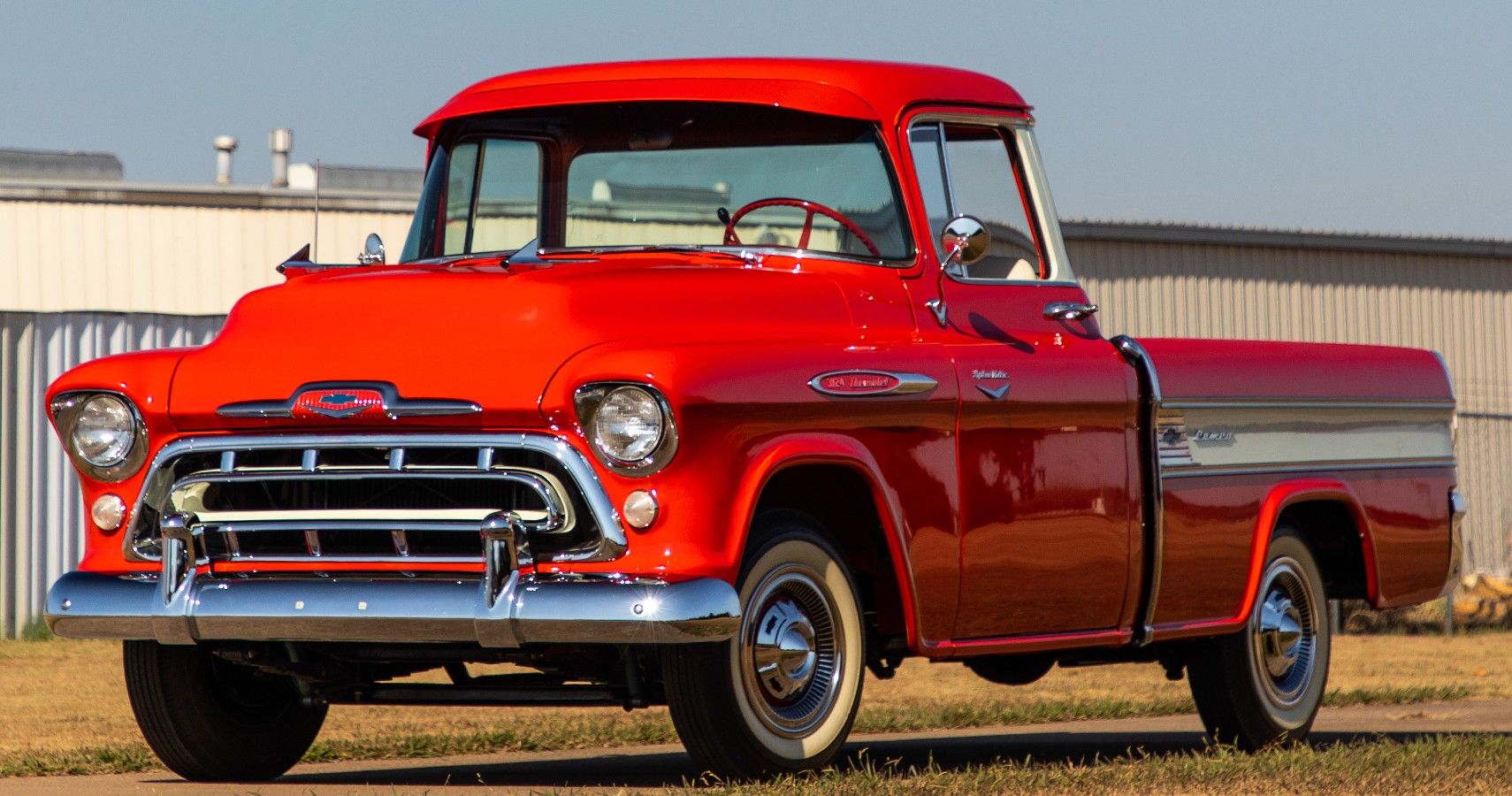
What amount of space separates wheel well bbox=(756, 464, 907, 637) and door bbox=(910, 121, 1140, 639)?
246mm

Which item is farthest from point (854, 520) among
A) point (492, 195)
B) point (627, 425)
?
point (492, 195)

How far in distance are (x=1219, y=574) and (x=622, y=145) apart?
2.56 metres

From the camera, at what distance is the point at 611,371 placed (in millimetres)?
6059

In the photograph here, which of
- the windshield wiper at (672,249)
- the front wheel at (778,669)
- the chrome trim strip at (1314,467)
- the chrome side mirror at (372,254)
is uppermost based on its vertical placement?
the windshield wiper at (672,249)

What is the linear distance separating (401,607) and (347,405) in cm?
57

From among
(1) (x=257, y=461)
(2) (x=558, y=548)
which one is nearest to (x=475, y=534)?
(2) (x=558, y=548)

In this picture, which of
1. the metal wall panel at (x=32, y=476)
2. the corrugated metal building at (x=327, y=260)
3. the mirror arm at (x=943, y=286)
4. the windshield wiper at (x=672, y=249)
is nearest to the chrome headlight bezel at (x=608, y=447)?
the windshield wiper at (x=672, y=249)

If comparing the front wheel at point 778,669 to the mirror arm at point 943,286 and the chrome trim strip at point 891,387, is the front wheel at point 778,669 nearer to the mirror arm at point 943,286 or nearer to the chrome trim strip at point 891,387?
the chrome trim strip at point 891,387

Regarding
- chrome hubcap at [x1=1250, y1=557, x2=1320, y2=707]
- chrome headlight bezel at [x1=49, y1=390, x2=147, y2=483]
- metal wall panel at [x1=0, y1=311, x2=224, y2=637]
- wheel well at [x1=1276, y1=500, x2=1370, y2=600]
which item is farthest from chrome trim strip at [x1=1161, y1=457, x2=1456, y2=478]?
metal wall panel at [x1=0, y1=311, x2=224, y2=637]

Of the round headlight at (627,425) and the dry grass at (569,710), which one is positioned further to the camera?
the dry grass at (569,710)

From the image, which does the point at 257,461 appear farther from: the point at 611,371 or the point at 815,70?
the point at 815,70

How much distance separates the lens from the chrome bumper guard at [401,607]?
5961mm

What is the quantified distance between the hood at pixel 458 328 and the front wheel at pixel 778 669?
641 millimetres

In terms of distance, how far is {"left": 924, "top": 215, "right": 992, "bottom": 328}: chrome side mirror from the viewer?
7316mm
